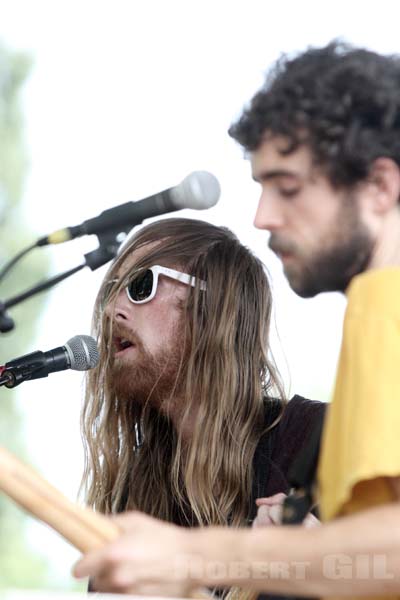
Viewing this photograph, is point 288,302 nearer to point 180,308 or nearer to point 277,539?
point 180,308

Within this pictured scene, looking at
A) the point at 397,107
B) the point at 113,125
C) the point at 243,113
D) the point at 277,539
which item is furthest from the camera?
the point at 113,125

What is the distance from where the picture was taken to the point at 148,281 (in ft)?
10.4

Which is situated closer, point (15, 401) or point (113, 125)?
point (15, 401)

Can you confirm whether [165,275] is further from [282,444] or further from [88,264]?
[88,264]

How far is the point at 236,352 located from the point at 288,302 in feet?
10.5

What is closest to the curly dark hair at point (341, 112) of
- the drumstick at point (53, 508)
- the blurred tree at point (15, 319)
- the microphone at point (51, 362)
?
the drumstick at point (53, 508)

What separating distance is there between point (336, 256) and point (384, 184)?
15 cm

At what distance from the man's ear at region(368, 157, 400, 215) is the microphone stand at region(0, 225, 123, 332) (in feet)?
1.51

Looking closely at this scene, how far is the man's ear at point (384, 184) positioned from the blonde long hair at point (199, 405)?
153 cm

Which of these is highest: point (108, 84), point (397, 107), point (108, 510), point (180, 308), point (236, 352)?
point (108, 84)

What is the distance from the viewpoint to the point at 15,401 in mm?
9500

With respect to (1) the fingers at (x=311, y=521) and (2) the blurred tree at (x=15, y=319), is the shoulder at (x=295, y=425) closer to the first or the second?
Result: (1) the fingers at (x=311, y=521)

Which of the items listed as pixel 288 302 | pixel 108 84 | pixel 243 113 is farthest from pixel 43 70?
pixel 243 113

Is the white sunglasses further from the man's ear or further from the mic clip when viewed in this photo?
the man's ear
